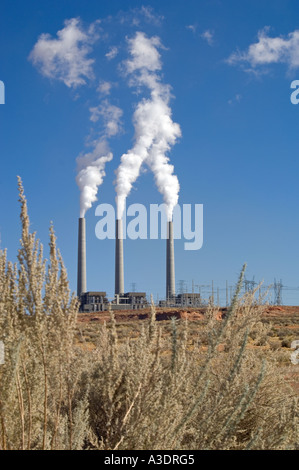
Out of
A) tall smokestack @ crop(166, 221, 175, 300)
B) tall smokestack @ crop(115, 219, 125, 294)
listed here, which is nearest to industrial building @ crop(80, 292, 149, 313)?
tall smokestack @ crop(115, 219, 125, 294)

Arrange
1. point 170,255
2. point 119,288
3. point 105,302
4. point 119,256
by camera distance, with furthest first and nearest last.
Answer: point 105,302 < point 119,288 < point 170,255 < point 119,256

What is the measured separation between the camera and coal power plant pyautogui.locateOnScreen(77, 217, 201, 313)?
70438mm

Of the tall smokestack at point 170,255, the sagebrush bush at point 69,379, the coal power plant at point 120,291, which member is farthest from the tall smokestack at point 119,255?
the sagebrush bush at point 69,379

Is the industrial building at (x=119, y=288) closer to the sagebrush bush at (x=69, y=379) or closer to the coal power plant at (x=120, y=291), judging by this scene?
the coal power plant at (x=120, y=291)

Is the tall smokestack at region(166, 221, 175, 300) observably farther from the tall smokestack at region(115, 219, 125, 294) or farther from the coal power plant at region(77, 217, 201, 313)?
the tall smokestack at region(115, 219, 125, 294)

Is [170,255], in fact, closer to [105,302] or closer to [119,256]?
[119,256]

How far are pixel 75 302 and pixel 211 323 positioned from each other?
73.9 inches

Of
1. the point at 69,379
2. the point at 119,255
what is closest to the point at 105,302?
the point at 119,255

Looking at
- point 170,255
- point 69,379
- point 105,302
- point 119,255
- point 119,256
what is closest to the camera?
point 69,379

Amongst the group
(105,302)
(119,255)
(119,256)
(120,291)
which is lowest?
(105,302)

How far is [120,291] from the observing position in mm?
73500

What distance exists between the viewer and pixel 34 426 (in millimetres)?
4281

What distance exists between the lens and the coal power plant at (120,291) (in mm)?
70438
